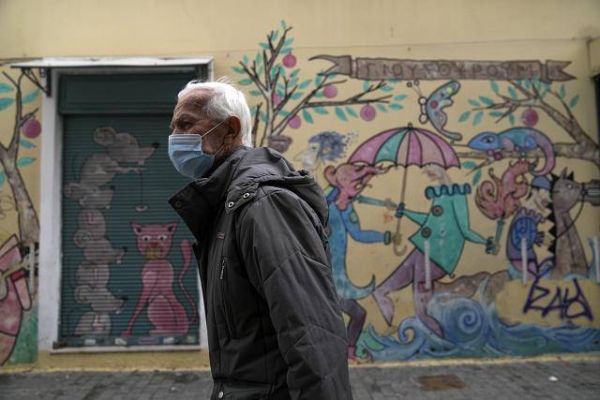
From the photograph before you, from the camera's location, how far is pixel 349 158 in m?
6.49

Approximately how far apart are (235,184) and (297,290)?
445 millimetres

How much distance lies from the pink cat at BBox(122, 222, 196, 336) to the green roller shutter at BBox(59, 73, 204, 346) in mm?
13

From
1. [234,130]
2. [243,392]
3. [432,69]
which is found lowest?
[243,392]

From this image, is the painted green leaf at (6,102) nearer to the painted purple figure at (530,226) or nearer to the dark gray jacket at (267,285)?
the dark gray jacket at (267,285)

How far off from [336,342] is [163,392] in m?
4.41

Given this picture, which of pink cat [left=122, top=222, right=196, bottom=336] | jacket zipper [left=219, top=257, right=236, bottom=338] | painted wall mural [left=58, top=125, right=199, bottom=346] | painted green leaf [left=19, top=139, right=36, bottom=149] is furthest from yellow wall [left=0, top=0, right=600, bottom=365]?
jacket zipper [left=219, top=257, right=236, bottom=338]

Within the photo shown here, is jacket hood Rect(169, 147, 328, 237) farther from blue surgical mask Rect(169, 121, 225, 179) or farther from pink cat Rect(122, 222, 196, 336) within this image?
pink cat Rect(122, 222, 196, 336)

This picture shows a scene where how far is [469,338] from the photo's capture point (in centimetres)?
638

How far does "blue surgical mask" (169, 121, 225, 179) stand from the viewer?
208cm

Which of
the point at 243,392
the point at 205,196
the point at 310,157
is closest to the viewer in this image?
the point at 243,392

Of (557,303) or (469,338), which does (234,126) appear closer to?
(469,338)

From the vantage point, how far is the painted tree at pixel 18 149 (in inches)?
252

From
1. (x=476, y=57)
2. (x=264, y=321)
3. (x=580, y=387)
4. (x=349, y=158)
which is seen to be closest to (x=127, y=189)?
(x=349, y=158)

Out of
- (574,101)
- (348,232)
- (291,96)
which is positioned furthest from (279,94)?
(574,101)
